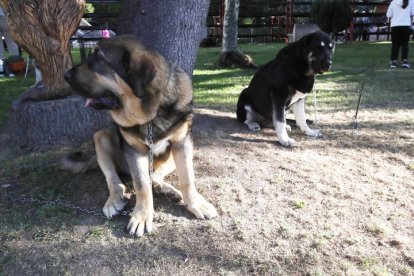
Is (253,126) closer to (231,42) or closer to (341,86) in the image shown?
(341,86)

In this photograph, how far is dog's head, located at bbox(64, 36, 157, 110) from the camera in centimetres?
272

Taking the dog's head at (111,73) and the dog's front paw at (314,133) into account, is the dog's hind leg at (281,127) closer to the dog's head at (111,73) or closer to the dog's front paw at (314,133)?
the dog's front paw at (314,133)

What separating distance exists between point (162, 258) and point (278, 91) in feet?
10.2

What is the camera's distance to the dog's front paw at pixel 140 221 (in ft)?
9.46

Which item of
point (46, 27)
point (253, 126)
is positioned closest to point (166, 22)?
point (46, 27)

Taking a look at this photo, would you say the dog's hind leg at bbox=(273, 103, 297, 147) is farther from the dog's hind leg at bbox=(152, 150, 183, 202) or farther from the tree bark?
the tree bark

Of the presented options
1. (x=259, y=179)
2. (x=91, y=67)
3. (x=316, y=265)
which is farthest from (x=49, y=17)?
(x=316, y=265)

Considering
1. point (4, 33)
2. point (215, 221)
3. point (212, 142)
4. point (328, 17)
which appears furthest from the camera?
point (328, 17)

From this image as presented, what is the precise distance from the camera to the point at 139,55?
280 centimetres

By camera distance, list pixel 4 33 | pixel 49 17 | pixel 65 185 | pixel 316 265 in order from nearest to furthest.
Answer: pixel 316 265
pixel 65 185
pixel 49 17
pixel 4 33

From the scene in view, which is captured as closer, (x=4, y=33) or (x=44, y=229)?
(x=44, y=229)

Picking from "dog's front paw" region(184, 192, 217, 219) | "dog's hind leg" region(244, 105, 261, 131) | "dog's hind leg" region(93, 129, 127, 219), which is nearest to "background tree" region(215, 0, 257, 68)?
"dog's hind leg" region(244, 105, 261, 131)

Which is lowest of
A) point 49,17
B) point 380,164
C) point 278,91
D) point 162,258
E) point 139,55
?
point 162,258

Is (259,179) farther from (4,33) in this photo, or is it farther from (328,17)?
(328,17)
